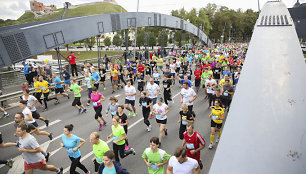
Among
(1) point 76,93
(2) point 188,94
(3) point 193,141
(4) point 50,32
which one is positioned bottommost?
(1) point 76,93

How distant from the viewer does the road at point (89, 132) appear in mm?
6055

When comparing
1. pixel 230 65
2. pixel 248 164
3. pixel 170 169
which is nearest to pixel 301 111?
pixel 248 164

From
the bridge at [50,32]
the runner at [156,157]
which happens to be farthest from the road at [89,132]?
the bridge at [50,32]

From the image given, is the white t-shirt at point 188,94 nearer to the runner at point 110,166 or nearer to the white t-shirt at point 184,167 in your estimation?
the white t-shirt at point 184,167

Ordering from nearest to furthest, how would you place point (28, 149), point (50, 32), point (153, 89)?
point (28, 149) < point (153, 89) < point (50, 32)

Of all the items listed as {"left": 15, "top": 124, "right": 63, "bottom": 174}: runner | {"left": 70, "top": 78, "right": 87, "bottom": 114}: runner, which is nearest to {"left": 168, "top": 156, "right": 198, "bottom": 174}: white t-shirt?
{"left": 15, "top": 124, "right": 63, "bottom": 174}: runner

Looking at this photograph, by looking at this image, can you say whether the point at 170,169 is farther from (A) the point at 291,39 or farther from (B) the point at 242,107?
(A) the point at 291,39

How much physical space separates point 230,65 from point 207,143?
1248 cm

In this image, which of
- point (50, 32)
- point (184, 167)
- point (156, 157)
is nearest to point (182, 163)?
point (184, 167)

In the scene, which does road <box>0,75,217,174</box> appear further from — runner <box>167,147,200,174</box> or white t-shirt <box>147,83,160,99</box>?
Answer: runner <box>167,147,200,174</box>

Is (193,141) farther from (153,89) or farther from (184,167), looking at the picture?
(153,89)

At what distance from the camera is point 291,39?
3.35 metres

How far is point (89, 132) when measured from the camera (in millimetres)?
8016

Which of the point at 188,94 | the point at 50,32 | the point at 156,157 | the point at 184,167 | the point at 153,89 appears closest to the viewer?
the point at 184,167
